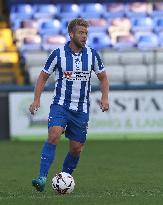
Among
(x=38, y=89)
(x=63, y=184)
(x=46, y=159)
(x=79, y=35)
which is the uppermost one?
(x=79, y=35)

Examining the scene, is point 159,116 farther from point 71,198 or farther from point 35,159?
point 71,198

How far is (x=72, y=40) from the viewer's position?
29.1ft

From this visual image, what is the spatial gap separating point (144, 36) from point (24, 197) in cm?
1514

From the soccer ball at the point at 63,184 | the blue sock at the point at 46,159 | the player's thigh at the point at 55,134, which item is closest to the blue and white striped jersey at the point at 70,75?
the player's thigh at the point at 55,134

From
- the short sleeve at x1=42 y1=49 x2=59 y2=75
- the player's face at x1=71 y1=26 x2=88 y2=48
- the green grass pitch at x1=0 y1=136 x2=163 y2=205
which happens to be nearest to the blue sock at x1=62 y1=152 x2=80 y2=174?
the green grass pitch at x1=0 y1=136 x2=163 y2=205

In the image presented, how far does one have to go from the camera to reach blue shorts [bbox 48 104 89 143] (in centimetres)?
887

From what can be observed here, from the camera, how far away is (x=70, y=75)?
888cm

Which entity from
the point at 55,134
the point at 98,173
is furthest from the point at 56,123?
the point at 98,173

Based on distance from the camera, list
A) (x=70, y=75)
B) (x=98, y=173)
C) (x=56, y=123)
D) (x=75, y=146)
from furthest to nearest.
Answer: (x=98, y=173) → (x=75, y=146) → (x=70, y=75) → (x=56, y=123)

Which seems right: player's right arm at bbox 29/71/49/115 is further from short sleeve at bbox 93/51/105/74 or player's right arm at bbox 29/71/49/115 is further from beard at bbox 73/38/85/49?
short sleeve at bbox 93/51/105/74

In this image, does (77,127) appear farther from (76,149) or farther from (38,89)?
(38,89)

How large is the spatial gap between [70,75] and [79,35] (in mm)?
460

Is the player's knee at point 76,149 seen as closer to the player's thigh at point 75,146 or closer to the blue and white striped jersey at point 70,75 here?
the player's thigh at point 75,146

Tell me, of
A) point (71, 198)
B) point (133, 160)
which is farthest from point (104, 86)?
point (133, 160)
